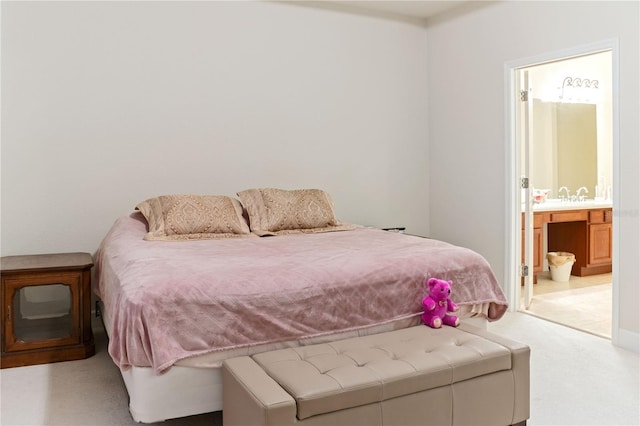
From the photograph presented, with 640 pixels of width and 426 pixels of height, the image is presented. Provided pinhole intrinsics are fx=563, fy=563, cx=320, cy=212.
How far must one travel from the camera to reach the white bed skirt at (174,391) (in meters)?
2.13

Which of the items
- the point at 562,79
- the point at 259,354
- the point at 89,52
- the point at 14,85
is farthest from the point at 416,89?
the point at 259,354

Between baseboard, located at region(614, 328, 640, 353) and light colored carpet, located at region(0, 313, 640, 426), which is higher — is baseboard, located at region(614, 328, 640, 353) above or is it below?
above

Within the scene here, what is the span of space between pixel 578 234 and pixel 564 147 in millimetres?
971

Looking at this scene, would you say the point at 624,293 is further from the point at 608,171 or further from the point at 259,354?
the point at 608,171

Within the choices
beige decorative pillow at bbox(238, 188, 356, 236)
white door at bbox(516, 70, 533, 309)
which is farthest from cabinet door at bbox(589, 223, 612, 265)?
beige decorative pillow at bbox(238, 188, 356, 236)

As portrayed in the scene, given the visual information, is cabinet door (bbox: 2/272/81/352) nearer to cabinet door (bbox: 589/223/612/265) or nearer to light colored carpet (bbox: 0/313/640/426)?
light colored carpet (bbox: 0/313/640/426)

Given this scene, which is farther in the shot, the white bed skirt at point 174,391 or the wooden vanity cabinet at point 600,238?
the wooden vanity cabinet at point 600,238

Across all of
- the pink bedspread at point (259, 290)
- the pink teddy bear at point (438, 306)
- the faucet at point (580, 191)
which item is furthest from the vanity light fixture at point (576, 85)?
the pink teddy bear at point (438, 306)

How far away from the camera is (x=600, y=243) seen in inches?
228

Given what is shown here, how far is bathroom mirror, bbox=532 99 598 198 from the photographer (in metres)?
5.92

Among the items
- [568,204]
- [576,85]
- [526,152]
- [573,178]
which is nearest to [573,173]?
[573,178]

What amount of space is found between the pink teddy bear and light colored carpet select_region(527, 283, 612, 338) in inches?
67.1

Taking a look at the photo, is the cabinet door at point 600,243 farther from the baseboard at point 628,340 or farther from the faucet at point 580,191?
the baseboard at point 628,340

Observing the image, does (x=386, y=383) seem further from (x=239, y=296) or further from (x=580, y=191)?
(x=580, y=191)
